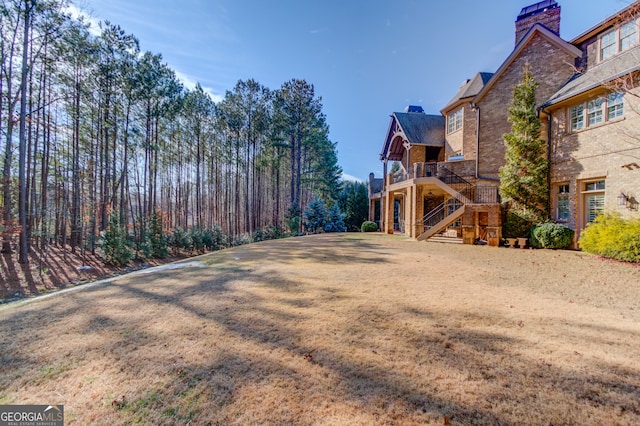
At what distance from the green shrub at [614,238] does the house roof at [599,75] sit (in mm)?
4833

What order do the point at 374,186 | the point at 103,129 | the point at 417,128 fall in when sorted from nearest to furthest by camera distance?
the point at 103,129, the point at 417,128, the point at 374,186

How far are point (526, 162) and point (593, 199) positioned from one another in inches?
115

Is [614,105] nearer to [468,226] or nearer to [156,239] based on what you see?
[468,226]

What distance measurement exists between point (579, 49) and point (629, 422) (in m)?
17.6

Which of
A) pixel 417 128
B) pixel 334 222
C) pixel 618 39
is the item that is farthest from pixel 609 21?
pixel 334 222

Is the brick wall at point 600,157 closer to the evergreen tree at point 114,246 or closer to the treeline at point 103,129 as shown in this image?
the treeline at point 103,129

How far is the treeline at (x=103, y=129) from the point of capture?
41.3ft

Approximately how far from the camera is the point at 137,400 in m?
2.58

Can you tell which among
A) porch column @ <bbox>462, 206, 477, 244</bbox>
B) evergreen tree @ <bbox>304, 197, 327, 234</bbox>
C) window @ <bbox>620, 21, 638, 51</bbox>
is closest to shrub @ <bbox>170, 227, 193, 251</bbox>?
evergreen tree @ <bbox>304, 197, 327, 234</bbox>

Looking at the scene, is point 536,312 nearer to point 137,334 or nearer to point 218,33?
point 137,334

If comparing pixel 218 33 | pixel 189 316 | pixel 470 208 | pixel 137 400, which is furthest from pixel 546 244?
pixel 218 33

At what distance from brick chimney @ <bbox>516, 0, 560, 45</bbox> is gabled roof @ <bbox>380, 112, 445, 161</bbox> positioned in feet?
22.1

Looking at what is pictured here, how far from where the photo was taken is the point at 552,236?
11086mm

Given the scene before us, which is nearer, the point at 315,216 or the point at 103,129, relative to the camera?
the point at 103,129
